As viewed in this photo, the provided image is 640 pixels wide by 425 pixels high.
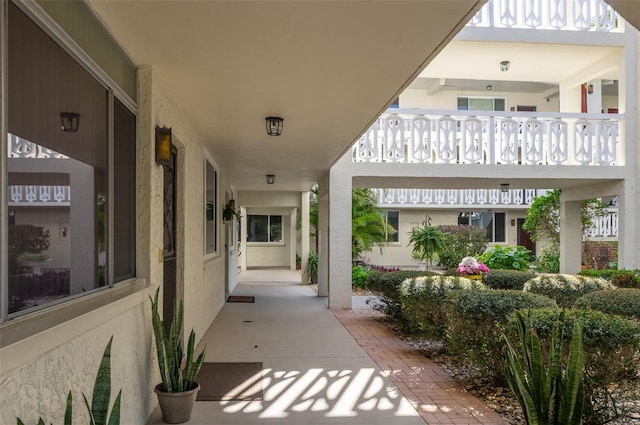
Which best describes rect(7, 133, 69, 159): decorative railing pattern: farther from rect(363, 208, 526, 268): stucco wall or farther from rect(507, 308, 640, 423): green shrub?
rect(363, 208, 526, 268): stucco wall

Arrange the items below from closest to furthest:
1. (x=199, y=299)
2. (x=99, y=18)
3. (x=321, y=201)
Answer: (x=99, y=18), (x=199, y=299), (x=321, y=201)

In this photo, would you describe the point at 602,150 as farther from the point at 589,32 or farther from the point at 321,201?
the point at 321,201

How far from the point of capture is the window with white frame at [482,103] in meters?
19.2

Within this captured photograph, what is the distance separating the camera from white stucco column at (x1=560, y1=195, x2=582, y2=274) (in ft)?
40.8

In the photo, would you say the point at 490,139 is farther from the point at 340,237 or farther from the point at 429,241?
the point at 429,241

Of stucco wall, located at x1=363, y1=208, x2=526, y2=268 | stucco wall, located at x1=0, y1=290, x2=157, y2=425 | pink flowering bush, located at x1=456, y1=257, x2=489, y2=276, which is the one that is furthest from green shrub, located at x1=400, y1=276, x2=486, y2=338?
stucco wall, located at x1=363, y1=208, x2=526, y2=268

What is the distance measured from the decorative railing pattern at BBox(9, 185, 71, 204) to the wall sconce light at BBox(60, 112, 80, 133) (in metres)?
0.34

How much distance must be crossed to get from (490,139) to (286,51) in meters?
7.50

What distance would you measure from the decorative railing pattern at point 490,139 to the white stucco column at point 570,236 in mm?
2058

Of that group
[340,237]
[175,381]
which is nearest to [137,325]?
[175,381]

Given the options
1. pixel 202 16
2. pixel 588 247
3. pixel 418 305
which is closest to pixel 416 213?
pixel 588 247

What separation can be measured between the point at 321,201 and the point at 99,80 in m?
9.16

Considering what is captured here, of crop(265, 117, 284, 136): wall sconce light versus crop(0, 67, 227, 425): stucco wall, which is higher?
crop(265, 117, 284, 136): wall sconce light

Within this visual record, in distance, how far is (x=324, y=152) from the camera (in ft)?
28.7
